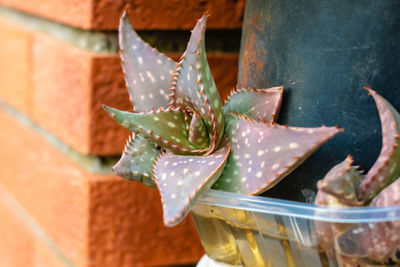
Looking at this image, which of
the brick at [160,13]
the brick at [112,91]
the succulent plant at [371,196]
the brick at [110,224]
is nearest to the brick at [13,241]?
the brick at [110,224]

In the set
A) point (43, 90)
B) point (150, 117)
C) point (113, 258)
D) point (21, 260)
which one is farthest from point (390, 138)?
point (21, 260)

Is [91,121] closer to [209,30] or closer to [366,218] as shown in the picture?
[209,30]

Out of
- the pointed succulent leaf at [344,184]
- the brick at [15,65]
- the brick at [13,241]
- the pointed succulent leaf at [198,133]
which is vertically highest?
the pointed succulent leaf at [344,184]

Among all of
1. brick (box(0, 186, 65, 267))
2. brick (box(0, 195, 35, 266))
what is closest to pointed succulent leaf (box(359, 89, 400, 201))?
brick (box(0, 186, 65, 267))

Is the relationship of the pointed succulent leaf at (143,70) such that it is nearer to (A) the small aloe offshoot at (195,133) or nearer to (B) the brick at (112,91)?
(A) the small aloe offshoot at (195,133)

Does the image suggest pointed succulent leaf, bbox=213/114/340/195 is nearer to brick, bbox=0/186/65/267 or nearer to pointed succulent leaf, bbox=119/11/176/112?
pointed succulent leaf, bbox=119/11/176/112
